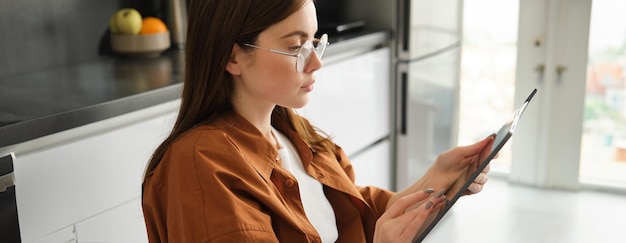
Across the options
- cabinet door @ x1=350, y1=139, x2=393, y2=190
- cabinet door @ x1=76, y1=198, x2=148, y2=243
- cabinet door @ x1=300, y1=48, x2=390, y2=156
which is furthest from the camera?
cabinet door @ x1=350, y1=139, x2=393, y2=190

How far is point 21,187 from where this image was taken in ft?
4.68

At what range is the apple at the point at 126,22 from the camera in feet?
7.31

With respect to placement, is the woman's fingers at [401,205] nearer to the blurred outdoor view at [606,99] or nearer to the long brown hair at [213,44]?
the long brown hair at [213,44]

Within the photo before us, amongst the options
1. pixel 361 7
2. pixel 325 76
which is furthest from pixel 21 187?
pixel 361 7

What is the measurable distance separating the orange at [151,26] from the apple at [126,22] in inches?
0.9

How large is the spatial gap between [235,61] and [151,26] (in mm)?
1173

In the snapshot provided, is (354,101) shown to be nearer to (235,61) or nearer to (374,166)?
(374,166)

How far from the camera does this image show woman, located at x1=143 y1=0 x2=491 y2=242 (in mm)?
1090

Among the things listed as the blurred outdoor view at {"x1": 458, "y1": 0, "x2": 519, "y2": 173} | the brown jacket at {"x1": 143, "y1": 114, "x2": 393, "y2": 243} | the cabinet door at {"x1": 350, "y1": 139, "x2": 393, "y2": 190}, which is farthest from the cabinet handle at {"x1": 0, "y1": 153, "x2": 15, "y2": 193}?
the blurred outdoor view at {"x1": 458, "y1": 0, "x2": 519, "y2": 173}

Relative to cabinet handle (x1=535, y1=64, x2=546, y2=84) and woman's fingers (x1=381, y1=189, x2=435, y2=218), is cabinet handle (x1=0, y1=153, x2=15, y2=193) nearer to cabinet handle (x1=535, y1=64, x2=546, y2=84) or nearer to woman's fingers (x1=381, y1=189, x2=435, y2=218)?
woman's fingers (x1=381, y1=189, x2=435, y2=218)

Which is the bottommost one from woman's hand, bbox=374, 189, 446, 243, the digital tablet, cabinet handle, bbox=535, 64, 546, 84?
cabinet handle, bbox=535, 64, 546, 84

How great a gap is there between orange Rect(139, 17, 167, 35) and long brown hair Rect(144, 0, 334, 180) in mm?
1110

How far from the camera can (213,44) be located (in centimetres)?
116

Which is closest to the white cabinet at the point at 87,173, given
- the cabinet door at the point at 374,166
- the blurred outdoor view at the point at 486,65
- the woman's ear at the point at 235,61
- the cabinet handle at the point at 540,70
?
the woman's ear at the point at 235,61
